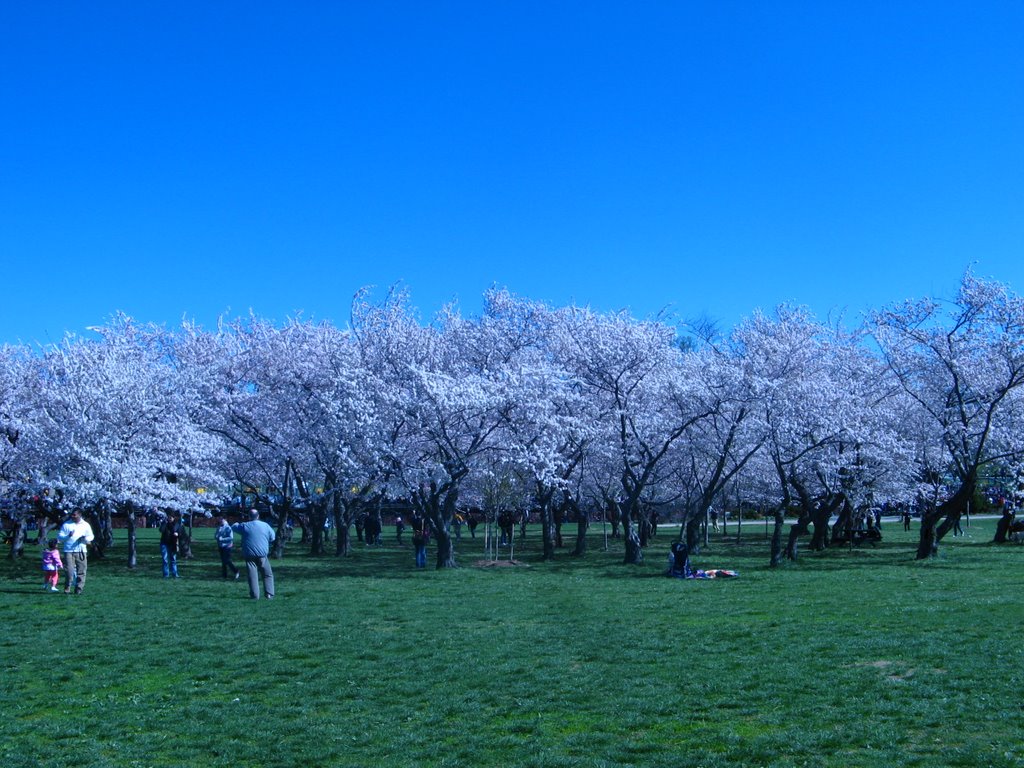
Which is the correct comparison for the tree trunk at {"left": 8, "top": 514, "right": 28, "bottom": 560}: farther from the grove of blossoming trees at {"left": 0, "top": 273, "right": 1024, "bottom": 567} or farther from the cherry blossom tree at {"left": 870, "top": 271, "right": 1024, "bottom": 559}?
the cherry blossom tree at {"left": 870, "top": 271, "right": 1024, "bottom": 559}

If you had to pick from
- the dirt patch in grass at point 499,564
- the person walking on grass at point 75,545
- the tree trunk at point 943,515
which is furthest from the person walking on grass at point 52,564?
the tree trunk at point 943,515

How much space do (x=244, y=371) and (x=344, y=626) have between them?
1996 cm

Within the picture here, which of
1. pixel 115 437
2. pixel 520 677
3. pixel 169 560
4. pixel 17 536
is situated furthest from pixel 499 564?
pixel 520 677

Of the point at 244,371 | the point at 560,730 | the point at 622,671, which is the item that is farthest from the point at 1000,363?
the point at 244,371

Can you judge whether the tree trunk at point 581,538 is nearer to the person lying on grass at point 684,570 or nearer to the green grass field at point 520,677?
the person lying on grass at point 684,570

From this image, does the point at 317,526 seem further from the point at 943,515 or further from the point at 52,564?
the point at 943,515

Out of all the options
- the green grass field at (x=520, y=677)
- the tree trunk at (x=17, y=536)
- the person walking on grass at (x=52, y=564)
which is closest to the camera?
the green grass field at (x=520, y=677)

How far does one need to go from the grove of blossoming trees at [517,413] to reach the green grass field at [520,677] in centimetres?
633

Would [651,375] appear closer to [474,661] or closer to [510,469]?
[510,469]

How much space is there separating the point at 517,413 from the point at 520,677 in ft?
49.9

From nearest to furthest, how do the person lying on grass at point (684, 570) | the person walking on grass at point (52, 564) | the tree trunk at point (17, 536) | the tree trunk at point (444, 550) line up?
1. the person walking on grass at point (52, 564)
2. the person lying on grass at point (684, 570)
3. the tree trunk at point (444, 550)
4. the tree trunk at point (17, 536)

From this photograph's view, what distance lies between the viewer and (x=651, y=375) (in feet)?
92.2

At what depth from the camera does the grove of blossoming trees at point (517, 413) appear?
79.9 feet

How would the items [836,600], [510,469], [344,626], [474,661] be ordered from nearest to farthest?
[474,661]
[344,626]
[836,600]
[510,469]
